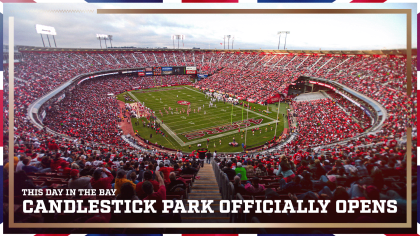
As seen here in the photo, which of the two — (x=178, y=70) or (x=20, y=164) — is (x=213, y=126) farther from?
(x=178, y=70)

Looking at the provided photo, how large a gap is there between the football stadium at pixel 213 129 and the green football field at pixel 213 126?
19cm

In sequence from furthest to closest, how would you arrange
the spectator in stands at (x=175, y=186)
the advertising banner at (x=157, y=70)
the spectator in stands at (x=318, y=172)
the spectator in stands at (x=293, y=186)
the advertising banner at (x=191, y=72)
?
1. the advertising banner at (x=191, y=72)
2. the advertising banner at (x=157, y=70)
3. the spectator in stands at (x=318, y=172)
4. the spectator in stands at (x=175, y=186)
5. the spectator in stands at (x=293, y=186)

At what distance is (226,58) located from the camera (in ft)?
157

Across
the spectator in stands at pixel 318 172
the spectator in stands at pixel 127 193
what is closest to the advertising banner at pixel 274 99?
the spectator in stands at pixel 318 172

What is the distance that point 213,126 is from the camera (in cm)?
2062

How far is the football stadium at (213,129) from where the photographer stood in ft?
11.7

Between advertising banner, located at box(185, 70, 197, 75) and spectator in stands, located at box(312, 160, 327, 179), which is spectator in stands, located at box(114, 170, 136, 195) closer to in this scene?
spectator in stands, located at box(312, 160, 327, 179)

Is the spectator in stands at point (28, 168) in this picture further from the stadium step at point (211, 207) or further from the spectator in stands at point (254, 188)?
the spectator in stands at point (254, 188)

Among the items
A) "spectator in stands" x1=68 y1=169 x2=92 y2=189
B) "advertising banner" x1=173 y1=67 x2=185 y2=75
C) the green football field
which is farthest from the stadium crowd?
the green football field

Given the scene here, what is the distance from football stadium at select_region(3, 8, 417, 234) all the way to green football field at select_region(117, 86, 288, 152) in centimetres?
19

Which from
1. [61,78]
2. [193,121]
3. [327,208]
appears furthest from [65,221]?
[61,78]

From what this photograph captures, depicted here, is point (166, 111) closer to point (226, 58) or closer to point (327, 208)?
point (327, 208)

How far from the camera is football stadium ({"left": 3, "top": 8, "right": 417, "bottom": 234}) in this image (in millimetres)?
3561

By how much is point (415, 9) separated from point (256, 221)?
15.0 feet
